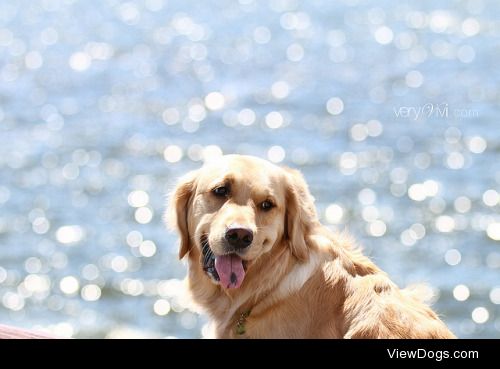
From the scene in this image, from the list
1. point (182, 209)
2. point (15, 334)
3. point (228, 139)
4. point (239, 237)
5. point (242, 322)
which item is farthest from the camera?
point (228, 139)

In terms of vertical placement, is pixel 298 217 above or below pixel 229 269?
above

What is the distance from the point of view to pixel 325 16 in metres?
33.7

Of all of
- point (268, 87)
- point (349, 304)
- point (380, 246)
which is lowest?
point (268, 87)

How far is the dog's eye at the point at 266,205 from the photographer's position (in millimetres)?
5645

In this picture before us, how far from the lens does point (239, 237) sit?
543cm

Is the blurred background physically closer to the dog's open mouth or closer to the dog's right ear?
the dog's right ear

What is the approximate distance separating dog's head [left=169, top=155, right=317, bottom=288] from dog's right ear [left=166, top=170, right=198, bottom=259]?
4 cm

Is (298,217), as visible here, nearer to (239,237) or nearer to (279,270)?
(279,270)

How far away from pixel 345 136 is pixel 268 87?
407 centimetres

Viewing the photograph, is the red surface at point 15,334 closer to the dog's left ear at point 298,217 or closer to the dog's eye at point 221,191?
the dog's eye at point 221,191

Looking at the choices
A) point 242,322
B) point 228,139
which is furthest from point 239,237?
point 228,139

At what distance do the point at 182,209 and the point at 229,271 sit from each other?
0.59 meters
